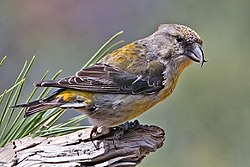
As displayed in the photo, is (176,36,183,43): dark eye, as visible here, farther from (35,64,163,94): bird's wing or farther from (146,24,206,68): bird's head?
(35,64,163,94): bird's wing

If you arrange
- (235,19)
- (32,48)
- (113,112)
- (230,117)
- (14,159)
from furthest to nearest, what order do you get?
(32,48), (235,19), (230,117), (113,112), (14,159)

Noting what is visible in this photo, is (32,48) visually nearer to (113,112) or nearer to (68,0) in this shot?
(68,0)

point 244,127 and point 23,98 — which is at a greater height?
point 23,98

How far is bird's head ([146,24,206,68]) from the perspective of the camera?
5.02 ft

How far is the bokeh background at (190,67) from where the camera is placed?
2.36 m

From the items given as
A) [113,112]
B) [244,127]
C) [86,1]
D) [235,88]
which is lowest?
[113,112]

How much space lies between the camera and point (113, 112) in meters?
1.47

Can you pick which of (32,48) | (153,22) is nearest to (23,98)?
(32,48)

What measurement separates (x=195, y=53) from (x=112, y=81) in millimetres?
224

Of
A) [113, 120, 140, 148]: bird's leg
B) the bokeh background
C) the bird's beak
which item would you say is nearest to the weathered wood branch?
[113, 120, 140, 148]: bird's leg

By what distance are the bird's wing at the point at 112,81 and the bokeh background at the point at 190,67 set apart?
2.50 feet

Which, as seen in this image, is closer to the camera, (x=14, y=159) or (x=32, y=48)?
(x=14, y=159)

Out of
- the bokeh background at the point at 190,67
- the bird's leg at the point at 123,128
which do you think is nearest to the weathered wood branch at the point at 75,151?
the bird's leg at the point at 123,128

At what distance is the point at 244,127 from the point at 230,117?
0.26 ft
